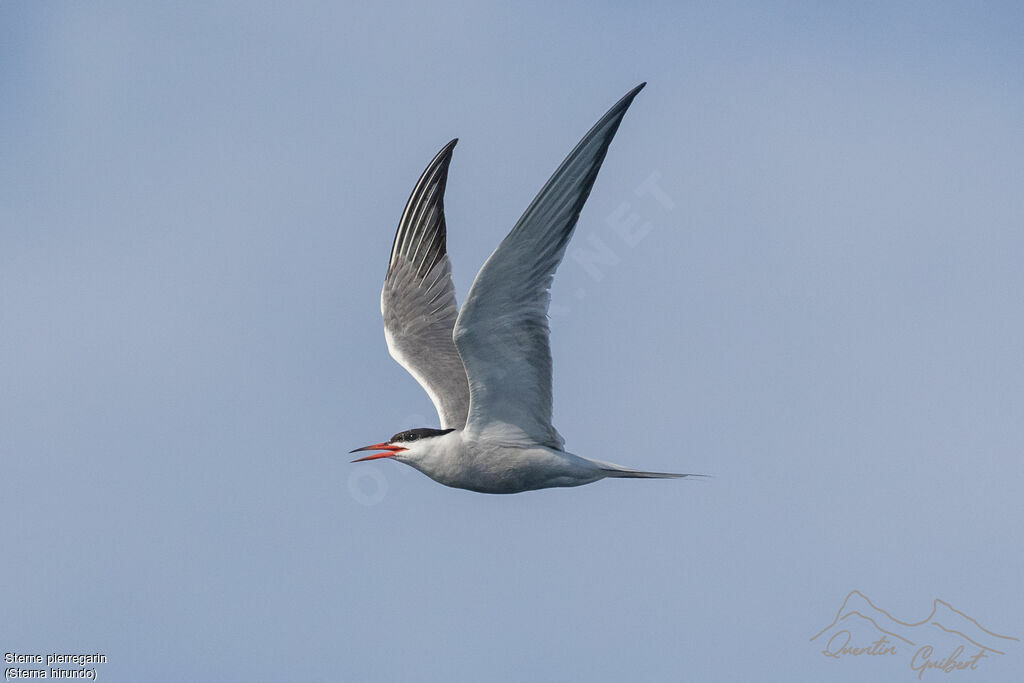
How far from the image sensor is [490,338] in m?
9.44

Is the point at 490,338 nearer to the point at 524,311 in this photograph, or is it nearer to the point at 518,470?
the point at 524,311

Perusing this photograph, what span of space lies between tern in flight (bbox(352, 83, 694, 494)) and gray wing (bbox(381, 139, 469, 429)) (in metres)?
0.01

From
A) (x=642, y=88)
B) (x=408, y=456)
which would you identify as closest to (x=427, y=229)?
(x=408, y=456)

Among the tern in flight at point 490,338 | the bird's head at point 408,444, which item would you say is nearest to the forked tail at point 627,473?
the tern in flight at point 490,338

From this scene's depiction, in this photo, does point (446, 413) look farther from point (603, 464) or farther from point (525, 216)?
point (525, 216)

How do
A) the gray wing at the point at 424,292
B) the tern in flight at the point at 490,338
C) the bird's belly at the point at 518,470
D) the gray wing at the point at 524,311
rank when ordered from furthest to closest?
the gray wing at the point at 424,292, the bird's belly at the point at 518,470, the tern in flight at the point at 490,338, the gray wing at the point at 524,311

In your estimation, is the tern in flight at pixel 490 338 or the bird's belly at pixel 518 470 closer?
the tern in flight at pixel 490 338

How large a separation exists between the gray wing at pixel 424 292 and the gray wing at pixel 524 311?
69.9 inches

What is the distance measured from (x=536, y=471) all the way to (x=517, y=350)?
1275mm

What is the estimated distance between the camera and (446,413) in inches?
453

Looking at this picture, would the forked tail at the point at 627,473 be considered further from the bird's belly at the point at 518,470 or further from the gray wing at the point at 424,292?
the gray wing at the point at 424,292

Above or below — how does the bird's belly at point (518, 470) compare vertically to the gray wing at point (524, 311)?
below

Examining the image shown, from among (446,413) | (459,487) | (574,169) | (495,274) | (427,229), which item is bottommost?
(459,487)

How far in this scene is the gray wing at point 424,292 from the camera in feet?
39.3
